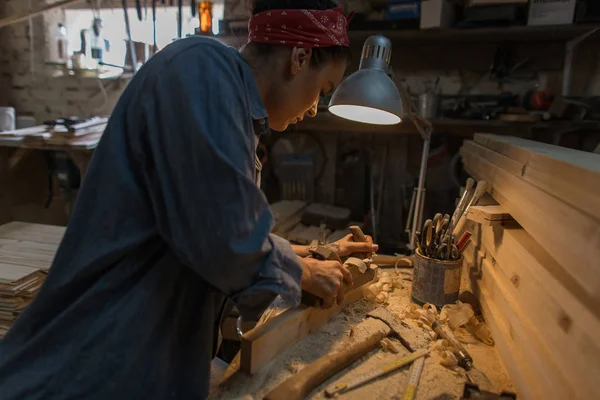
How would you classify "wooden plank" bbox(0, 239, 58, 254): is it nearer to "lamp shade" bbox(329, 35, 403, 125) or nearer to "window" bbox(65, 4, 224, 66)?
"lamp shade" bbox(329, 35, 403, 125)

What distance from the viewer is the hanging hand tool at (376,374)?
38.5 inches

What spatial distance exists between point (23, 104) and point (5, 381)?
3.96 meters

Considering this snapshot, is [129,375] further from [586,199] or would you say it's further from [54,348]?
[586,199]

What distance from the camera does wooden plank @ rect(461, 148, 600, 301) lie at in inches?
28.6

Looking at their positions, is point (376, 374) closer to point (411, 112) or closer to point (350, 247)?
point (350, 247)

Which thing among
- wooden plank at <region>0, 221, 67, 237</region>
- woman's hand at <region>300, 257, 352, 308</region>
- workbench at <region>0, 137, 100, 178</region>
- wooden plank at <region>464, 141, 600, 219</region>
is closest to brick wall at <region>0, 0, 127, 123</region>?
workbench at <region>0, 137, 100, 178</region>

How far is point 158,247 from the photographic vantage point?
0.82 meters

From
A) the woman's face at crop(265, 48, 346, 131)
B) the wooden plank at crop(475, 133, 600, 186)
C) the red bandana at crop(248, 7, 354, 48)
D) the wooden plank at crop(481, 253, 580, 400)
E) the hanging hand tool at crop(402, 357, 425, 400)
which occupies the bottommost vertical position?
the hanging hand tool at crop(402, 357, 425, 400)

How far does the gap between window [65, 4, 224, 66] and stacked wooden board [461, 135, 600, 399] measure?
316 centimetres

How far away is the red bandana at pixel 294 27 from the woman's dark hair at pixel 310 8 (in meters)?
0.01

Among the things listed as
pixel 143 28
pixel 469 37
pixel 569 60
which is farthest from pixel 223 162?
pixel 143 28

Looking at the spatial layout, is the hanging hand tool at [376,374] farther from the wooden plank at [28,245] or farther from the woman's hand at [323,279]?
the wooden plank at [28,245]

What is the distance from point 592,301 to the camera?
0.75 metres

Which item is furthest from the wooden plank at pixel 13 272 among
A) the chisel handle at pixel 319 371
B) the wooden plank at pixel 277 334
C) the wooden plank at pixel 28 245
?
the chisel handle at pixel 319 371
